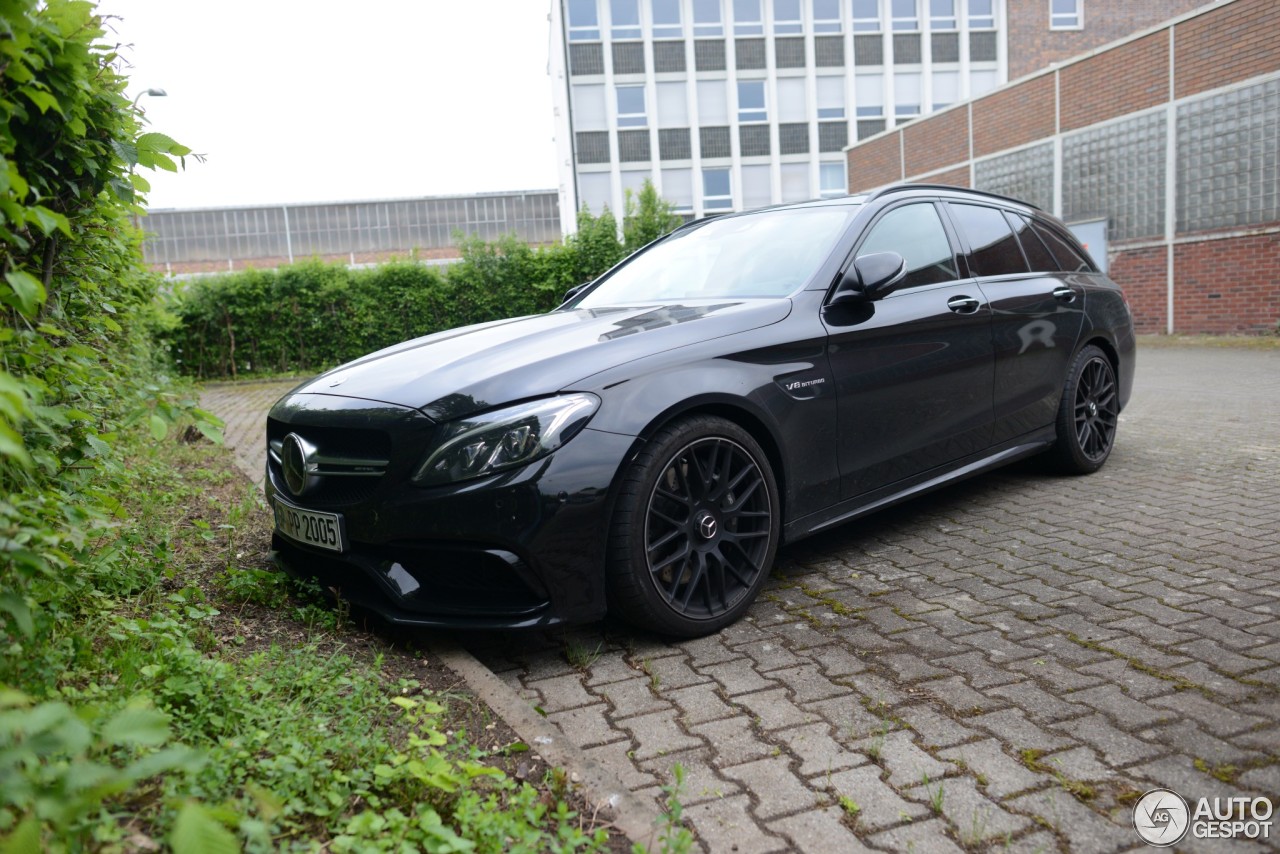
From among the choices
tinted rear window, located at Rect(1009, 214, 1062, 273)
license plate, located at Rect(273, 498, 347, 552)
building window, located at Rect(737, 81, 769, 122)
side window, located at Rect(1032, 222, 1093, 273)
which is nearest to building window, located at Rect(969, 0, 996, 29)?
building window, located at Rect(737, 81, 769, 122)

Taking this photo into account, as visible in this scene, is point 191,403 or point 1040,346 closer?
point 191,403

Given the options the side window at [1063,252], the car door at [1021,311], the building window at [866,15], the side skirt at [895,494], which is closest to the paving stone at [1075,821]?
the side skirt at [895,494]

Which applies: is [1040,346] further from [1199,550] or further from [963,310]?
[1199,550]

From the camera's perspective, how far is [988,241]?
5.01m

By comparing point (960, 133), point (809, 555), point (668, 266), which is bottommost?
point (809, 555)

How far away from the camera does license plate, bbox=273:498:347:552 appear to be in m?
3.19

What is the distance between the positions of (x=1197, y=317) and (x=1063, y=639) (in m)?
16.7

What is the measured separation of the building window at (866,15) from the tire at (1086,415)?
41.2 metres

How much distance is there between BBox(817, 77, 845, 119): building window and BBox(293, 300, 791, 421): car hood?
41230 mm

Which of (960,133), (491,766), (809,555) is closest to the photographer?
(491,766)

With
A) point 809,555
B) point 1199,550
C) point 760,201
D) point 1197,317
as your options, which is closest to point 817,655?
point 809,555

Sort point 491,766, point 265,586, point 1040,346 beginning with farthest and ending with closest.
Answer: point 1040,346
point 265,586
point 491,766

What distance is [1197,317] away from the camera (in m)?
17.1

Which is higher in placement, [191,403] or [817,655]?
[191,403]
